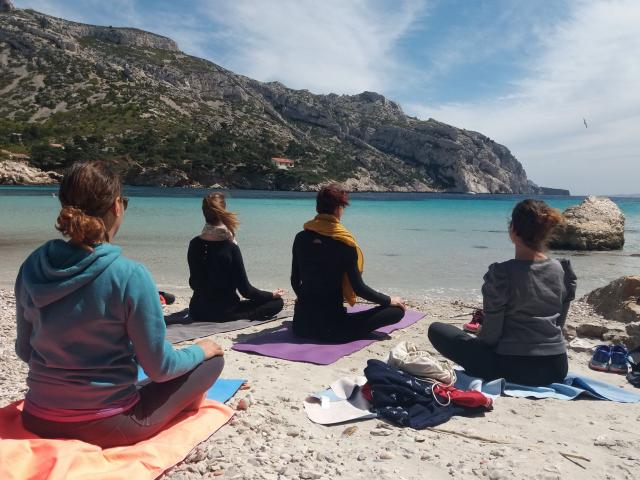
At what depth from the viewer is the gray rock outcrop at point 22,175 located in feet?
201

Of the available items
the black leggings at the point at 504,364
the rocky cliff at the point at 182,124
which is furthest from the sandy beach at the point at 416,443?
the rocky cliff at the point at 182,124

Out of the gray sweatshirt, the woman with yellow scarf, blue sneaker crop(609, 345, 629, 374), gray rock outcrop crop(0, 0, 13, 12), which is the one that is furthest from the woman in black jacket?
gray rock outcrop crop(0, 0, 13, 12)

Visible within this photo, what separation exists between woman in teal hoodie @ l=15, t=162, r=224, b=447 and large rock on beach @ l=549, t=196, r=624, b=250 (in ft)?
62.7

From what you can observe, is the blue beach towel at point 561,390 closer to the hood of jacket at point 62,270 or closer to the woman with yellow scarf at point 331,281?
the woman with yellow scarf at point 331,281

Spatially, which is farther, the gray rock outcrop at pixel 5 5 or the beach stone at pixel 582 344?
the gray rock outcrop at pixel 5 5

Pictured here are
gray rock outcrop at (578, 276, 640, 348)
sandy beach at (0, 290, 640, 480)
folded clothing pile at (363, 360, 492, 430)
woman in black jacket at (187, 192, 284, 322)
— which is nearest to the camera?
sandy beach at (0, 290, 640, 480)

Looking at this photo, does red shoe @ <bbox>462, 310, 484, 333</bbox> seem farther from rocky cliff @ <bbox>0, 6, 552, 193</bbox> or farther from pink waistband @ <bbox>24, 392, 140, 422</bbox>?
rocky cliff @ <bbox>0, 6, 552, 193</bbox>

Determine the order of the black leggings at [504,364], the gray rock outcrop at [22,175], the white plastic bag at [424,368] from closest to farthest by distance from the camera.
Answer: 1. the white plastic bag at [424,368]
2. the black leggings at [504,364]
3. the gray rock outcrop at [22,175]

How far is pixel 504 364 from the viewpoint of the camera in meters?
4.68

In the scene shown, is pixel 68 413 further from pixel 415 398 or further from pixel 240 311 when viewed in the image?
pixel 240 311

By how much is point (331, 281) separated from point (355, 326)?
0.69 metres

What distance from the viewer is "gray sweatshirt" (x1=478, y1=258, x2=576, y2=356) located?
176 inches

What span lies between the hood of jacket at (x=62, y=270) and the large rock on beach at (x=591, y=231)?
19.4 meters

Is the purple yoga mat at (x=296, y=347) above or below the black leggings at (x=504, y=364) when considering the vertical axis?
below
